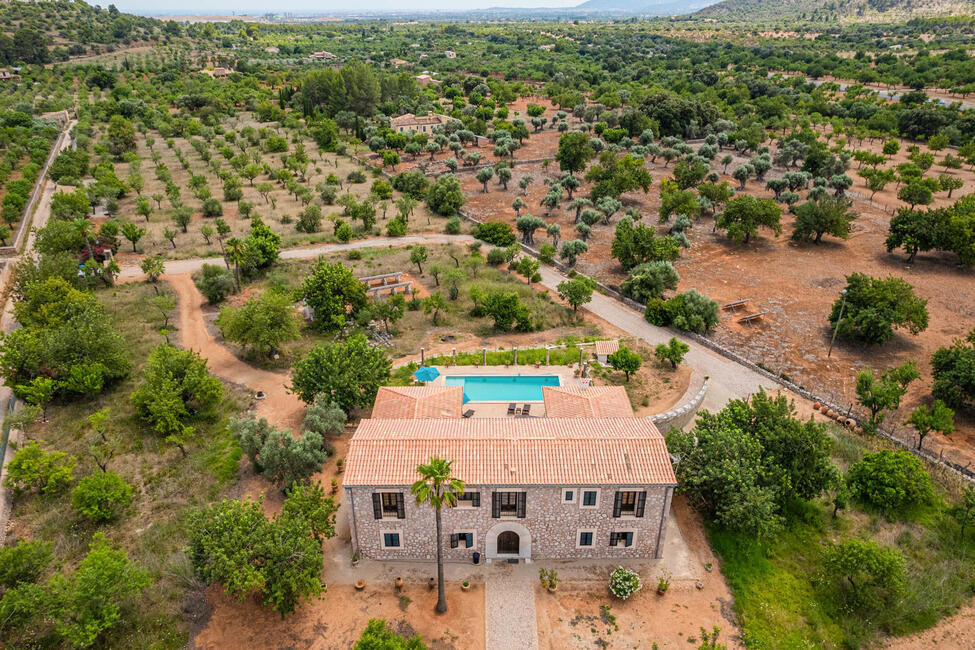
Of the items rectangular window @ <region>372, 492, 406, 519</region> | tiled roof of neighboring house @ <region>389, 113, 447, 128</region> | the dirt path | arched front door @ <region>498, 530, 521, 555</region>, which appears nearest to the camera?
the dirt path

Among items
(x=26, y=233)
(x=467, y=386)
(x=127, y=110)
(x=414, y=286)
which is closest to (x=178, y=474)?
(x=467, y=386)

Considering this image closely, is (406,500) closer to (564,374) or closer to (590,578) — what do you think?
(590,578)

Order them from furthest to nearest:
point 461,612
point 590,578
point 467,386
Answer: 1. point 467,386
2. point 590,578
3. point 461,612

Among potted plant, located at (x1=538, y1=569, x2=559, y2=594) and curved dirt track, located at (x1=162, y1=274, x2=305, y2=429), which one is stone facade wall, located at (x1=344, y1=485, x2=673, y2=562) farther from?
curved dirt track, located at (x1=162, y1=274, x2=305, y2=429)

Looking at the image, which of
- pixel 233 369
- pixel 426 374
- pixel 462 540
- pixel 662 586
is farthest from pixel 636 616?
pixel 233 369

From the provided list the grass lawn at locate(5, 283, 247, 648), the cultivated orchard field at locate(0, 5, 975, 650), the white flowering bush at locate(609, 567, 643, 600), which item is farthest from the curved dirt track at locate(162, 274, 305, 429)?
the white flowering bush at locate(609, 567, 643, 600)

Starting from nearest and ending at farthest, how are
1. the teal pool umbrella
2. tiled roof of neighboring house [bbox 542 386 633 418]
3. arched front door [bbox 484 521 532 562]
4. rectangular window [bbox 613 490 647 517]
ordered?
1. rectangular window [bbox 613 490 647 517]
2. arched front door [bbox 484 521 532 562]
3. tiled roof of neighboring house [bbox 542 386 633 418]
4. the teal pool umbrella

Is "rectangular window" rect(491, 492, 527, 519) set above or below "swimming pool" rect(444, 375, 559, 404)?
above
